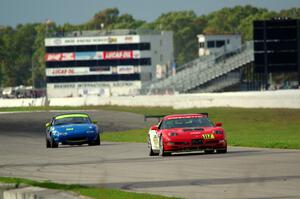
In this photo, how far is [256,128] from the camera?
4906 centimetres

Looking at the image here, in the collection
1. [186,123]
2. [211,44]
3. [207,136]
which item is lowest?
[211,44]

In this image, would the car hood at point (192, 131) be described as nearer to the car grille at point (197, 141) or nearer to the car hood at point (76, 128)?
the car grille at point (197, 141)

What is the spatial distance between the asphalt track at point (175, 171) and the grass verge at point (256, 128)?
3.81 m

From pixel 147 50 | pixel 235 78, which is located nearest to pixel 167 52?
pixel 147 50

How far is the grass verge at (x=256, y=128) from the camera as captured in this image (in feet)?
116

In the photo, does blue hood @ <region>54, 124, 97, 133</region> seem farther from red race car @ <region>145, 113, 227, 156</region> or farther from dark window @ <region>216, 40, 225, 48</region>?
dark window @ <region>216, 40, 225, 48</region>

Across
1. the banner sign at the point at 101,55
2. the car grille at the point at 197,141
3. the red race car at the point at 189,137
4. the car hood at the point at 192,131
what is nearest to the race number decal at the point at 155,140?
the red race car at the point at 189,137

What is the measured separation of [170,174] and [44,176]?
2777 millimetres

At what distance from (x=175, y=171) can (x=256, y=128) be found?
89.4ft

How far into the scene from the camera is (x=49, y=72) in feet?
561

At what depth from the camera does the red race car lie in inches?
1131

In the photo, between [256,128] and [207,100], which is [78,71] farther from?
[256,128]

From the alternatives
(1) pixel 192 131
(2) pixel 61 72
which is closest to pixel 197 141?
(1) pixel 192 131

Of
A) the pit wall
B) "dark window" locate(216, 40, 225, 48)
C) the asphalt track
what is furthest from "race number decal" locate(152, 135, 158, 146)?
"dark window" locate(216, 40, 225, 48)
